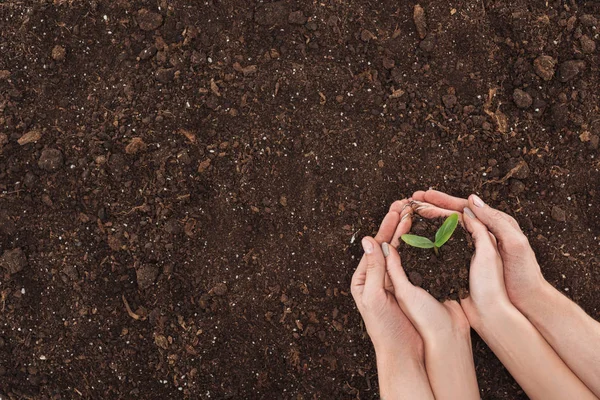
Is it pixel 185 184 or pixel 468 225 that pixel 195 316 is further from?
pixel 468 225

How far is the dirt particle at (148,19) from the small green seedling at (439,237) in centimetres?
103

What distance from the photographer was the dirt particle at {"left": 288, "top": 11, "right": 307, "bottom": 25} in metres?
1.80

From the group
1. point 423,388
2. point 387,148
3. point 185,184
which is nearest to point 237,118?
point 185,184

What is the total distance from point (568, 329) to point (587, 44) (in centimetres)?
92

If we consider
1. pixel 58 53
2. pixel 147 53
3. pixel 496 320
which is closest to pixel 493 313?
pixel 496 320

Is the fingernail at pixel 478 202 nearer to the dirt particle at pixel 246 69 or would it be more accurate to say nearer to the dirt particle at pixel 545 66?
the dirt particle at pixel 545 66

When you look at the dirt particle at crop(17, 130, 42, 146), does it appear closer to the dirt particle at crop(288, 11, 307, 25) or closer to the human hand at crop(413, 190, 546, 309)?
the dirt particle at crop(288, 11, 307, 25)

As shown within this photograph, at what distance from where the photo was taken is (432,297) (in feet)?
5.62

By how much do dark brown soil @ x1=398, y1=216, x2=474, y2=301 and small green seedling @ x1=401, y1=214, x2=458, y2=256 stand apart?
0.07m

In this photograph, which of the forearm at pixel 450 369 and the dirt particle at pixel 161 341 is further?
the dirt particle at pixel 161 341

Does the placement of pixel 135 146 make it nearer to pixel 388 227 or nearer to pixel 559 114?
pixel 388 227

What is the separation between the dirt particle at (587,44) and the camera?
1826mm

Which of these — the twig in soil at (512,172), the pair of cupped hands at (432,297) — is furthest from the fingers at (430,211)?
the twig in soil at (512,172)

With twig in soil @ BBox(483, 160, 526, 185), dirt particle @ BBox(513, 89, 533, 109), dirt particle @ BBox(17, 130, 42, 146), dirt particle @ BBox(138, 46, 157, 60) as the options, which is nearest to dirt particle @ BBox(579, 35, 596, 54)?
dirt particle @ BBox(513, 89, 533, 109)
